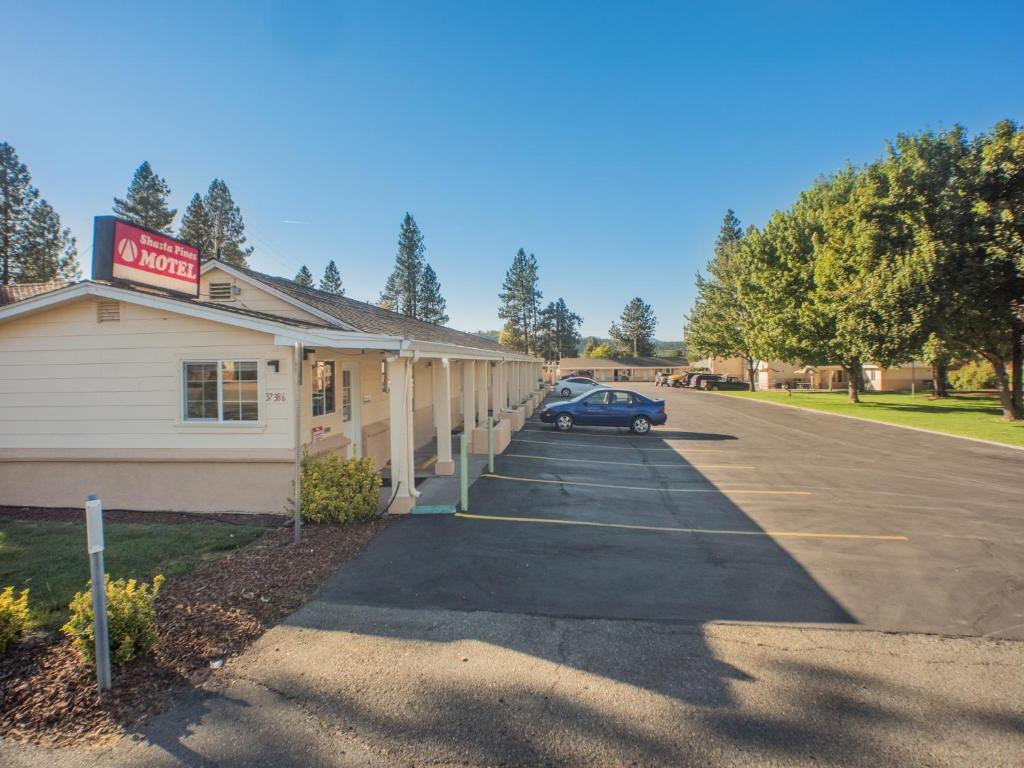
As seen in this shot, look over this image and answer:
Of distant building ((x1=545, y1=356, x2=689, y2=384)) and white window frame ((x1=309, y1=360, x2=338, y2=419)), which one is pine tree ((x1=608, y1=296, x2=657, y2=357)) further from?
white window frame ((x1=309, y1=360, x2=338, y2=419))

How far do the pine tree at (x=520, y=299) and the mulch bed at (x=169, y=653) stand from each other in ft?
264

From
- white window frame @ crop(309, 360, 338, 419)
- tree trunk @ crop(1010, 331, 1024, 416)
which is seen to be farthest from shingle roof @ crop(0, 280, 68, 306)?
tree trunk @ crop(1010, 331, 1024, 416)

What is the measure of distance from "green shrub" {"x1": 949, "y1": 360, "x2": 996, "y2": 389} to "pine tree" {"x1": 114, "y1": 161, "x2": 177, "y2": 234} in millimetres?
67295

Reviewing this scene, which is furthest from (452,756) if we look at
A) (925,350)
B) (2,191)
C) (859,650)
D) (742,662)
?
(2,191)

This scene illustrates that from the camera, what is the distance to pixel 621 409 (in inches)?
776

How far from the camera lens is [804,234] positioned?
3250 centimetres

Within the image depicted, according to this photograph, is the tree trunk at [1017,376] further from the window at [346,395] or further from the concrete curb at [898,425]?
the window at [346,395]

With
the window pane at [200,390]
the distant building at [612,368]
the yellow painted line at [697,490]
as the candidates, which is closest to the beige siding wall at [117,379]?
the window pane at [200,390]

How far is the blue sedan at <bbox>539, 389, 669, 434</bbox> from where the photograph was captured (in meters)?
19.6

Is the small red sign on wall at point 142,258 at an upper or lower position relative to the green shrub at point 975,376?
upper

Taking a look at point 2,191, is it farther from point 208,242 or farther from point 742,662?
point 742,662

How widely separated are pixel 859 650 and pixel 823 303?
28979 millimetres

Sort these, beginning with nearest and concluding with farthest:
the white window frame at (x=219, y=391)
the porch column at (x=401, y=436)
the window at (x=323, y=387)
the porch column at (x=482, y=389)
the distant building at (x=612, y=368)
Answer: the white window frame at (x=219, y=391) → the porch column at (x=401, y=436) → the window at (x=323, y=387) → the porch column at (x=482, y=389) → the distant building at (x=612, y=368)

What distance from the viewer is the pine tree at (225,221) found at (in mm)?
51375
